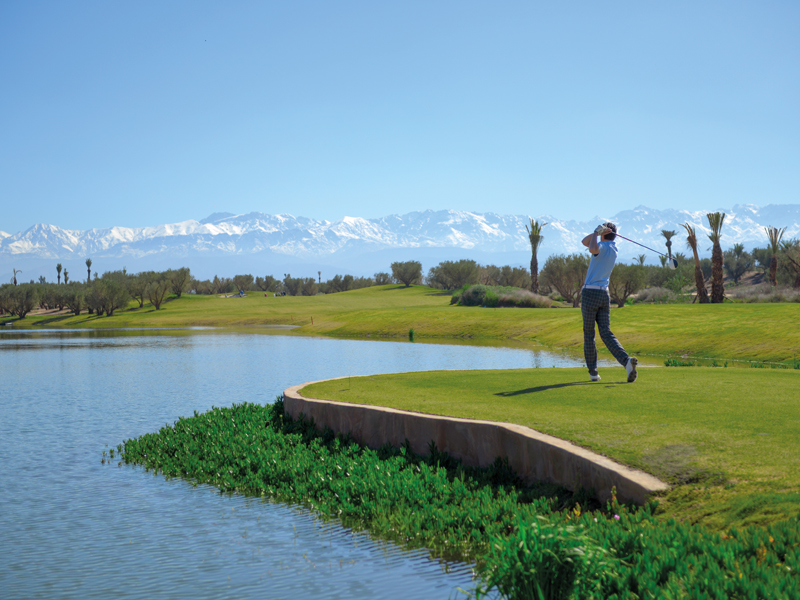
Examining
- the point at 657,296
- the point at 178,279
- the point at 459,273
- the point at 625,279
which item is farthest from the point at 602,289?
the point at 178,279

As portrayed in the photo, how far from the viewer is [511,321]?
47.2 meters

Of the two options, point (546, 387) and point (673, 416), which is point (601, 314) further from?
point (673, 416)

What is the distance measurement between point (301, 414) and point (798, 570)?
30.7ft

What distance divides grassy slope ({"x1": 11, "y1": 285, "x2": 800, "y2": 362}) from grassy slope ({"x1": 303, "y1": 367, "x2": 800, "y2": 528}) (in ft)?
46.9

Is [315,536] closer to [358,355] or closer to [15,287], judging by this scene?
[358,355]

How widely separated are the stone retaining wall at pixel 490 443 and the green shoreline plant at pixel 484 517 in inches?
8.2

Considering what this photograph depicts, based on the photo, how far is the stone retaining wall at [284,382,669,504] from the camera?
271 inches

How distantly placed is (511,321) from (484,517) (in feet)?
133

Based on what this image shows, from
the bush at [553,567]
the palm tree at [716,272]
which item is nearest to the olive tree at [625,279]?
the palm tree at [716,272]

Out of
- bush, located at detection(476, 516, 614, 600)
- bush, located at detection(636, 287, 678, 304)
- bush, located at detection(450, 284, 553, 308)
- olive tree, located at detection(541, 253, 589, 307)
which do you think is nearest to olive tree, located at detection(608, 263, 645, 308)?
bush, located at detection(636, 287, 678, 304)

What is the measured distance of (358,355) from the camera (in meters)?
33.7

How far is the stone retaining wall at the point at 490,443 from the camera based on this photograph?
22.6 ft

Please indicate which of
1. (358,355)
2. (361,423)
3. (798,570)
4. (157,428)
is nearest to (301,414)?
(361,423)

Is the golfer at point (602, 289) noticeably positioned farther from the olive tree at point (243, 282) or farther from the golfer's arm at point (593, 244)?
the olive tree at point (243, 282)
